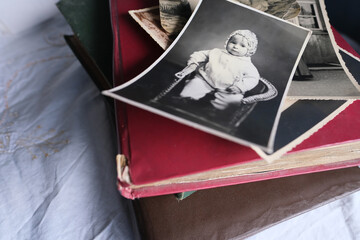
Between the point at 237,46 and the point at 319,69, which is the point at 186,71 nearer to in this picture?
the point at 237,46

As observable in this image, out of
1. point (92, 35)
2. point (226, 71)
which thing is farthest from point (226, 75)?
point (92, 35)

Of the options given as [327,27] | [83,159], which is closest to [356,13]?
[327,27]

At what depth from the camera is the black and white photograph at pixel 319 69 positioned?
1.12 feet

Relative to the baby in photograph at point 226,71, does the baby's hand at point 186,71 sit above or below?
above

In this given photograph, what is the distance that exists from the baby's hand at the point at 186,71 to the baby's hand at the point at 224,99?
0.16 feet

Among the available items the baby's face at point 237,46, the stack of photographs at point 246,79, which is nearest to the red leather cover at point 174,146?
the stack of photographs at point 246,79

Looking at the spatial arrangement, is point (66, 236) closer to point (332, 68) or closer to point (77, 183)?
point (77, 183)

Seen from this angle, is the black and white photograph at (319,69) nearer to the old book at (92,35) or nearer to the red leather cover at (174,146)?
the red leather cover at (174,146)

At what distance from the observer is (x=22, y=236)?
0.38 meters

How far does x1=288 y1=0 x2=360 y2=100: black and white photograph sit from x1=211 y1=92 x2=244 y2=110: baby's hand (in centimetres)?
7

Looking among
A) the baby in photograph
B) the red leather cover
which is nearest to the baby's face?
the baby in photograph

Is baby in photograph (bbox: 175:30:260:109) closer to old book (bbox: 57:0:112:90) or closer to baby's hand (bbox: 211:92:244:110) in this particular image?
baby's hand (bbox: 211:92:244:110)

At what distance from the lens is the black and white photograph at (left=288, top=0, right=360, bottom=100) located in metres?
0.34

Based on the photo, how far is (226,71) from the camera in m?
0.34
